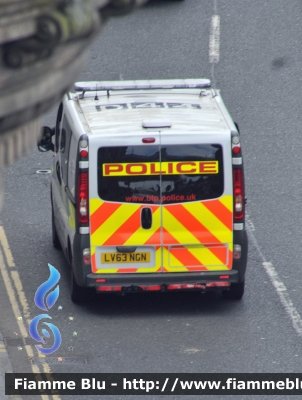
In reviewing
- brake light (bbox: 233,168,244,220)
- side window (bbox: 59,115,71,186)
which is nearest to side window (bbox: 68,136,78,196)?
side window (bbox: 59,115,71,186)

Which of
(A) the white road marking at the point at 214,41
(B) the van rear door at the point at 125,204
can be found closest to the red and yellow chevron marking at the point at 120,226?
(B) the van rear door at the point at 125,204

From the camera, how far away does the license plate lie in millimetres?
12227

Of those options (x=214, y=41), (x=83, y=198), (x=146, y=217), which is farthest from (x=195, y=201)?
(x=214, y=41)

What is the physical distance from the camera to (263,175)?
694 inches

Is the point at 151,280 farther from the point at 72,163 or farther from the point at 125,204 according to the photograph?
the point at 72,163

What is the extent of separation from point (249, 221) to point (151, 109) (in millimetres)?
3564

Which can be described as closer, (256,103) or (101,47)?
(256,103)

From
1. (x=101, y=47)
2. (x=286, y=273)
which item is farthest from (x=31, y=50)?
(x=101, y=47)

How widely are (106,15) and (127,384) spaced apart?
5.28m

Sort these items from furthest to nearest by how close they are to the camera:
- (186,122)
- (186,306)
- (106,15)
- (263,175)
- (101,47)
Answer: (101,47) < (263,175) < (186,306) < (186,122) < (106,15)

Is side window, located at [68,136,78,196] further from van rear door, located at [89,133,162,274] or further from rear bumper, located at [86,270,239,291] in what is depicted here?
rear bumper, located at [86,270,239,291]

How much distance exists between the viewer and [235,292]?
13.0 meters

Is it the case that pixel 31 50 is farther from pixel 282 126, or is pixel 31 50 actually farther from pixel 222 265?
pixel 282 126

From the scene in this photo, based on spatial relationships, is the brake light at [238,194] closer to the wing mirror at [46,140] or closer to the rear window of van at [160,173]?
the rear window of van at [160,173]
